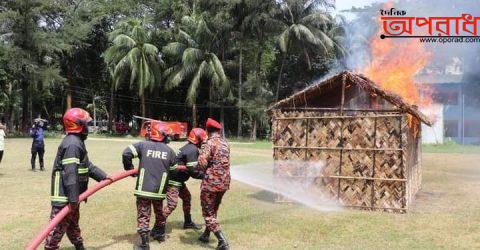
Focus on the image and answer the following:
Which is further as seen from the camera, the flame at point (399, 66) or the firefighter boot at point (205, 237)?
the flame at point (399, 66)

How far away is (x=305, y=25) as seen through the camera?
4397cm

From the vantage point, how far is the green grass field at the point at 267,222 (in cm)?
829

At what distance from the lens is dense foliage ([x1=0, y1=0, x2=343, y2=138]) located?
42469 millimetres

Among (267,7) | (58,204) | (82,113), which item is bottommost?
(58,204)

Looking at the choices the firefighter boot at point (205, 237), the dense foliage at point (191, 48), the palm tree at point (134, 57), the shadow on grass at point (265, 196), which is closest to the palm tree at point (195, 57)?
the dense foliage at point (191, 48)

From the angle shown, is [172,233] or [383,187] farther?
[383,187]

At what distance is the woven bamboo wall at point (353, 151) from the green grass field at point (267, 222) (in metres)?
0.53

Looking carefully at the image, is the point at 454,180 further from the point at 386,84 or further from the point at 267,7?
the point at 267,7

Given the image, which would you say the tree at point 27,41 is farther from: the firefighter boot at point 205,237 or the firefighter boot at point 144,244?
the firefighter boot at point 144,244

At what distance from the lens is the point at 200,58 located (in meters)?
44.7

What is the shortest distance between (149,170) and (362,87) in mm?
6181

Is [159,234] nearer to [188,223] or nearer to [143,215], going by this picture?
[143,215]

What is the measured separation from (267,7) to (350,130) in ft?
113

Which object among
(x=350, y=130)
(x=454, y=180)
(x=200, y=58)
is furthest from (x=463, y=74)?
(x=350, y=130)
